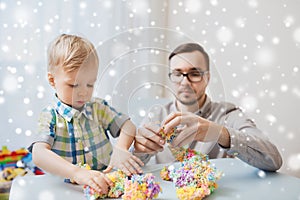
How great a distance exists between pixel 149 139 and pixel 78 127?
15 centimetres

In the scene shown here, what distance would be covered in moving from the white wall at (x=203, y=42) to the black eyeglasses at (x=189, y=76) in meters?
0.78

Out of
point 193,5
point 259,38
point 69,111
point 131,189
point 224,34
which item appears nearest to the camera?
point 131,189

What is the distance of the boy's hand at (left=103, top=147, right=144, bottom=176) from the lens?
76cm

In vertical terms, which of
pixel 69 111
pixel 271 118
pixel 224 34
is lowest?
pixel 271 118

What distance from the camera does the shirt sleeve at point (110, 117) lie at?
30.1 inches

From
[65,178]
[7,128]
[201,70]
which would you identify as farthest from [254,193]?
[7,128]

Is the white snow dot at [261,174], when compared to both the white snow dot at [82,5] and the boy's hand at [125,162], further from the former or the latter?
the white snow dot at [82,5]

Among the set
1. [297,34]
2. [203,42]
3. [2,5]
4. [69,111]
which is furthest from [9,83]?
[297,34]

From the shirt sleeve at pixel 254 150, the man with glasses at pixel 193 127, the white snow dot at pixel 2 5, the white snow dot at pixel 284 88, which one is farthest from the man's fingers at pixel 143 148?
the white snow dot at pixel 2 5

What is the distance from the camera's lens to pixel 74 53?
74 cm

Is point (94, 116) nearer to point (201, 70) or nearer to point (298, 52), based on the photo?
point (201, 70)

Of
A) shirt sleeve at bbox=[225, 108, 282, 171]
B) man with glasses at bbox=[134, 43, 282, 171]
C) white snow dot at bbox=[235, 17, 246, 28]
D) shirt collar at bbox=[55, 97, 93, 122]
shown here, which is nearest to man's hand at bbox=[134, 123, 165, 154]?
man with glasses at bbox=[134, 43, 282, 171]

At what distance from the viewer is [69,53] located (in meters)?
0.75

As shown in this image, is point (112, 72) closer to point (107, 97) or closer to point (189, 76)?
point (107, 97)
